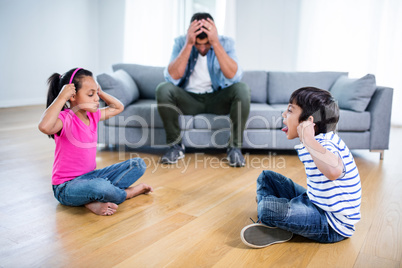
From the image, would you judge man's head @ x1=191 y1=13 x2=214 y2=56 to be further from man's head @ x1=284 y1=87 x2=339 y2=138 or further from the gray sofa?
man's head @ x1=284 y1=87 x2=339 y2=138

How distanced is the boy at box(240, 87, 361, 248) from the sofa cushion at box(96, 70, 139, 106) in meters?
1.65

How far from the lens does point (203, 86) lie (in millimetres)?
2750

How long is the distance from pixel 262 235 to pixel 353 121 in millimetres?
1712

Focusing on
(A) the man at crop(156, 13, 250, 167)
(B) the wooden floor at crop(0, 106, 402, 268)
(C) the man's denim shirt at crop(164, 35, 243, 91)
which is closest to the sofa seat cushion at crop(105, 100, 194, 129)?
(A) the man at crop(156, 13, 250, 167)

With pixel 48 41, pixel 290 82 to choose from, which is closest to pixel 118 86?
pixel 290 82

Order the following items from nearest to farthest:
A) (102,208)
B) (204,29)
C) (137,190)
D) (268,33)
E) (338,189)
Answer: (338,189), (102,208), (137,190), (204,29), (268,33)

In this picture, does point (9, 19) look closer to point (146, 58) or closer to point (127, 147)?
point (146, 58)

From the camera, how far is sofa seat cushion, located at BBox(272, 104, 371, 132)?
106 inches

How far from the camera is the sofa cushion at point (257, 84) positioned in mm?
3197

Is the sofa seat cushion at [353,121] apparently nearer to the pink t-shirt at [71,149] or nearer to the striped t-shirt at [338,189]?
the striped t-shirt at [338,189]

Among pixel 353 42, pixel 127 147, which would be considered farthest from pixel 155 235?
pixel 353 42

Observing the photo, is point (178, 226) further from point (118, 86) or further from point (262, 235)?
point (118, 86)

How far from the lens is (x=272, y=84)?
10.6ft

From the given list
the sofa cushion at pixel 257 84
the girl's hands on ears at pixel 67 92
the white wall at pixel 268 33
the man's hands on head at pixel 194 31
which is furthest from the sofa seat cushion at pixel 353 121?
the white wall at pixel 268 33
